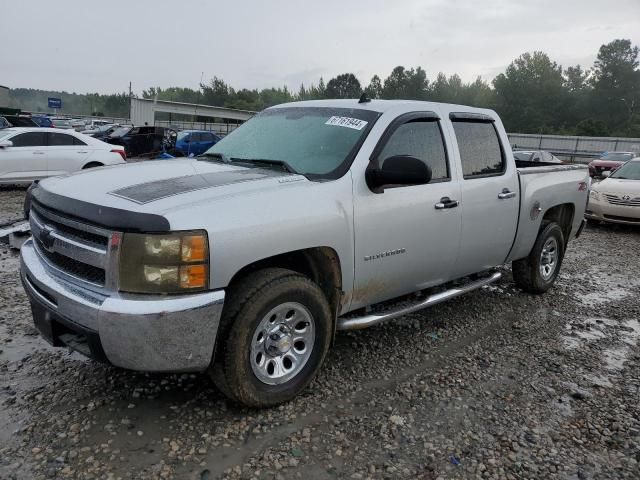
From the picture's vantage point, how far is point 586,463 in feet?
9.30

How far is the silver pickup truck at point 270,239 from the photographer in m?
2.57

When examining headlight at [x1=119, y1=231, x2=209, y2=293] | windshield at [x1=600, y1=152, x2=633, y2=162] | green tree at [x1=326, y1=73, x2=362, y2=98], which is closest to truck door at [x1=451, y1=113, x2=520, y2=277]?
headlight at [x1=119, y1=231, x2=209, y2=293]

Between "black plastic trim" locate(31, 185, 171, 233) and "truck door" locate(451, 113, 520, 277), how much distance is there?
8.20 feet

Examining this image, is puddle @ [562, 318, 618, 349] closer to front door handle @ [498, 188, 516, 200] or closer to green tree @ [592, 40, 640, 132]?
front door handle @ [498, 188, 516, 200]

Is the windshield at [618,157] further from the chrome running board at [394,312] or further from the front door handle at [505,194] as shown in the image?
the chrome running board at [394,312]

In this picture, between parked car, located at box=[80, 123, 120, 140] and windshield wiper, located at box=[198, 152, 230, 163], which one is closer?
windshield wiper, located at box=[198, 152, 230, 163]

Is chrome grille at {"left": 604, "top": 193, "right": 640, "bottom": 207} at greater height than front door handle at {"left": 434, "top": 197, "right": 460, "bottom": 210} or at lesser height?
lesser

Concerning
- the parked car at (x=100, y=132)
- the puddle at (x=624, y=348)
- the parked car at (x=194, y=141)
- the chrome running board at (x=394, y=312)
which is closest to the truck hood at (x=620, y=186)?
the puddle at (x=624, y=348)

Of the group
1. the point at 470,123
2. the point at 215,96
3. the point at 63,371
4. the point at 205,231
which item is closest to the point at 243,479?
the point at 205,231

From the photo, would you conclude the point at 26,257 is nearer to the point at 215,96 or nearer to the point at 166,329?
the point at 166,329

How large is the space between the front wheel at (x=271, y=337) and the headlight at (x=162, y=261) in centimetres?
34

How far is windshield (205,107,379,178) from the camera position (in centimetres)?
349

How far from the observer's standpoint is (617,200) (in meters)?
10.2

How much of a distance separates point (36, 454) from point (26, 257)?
1.25 m
